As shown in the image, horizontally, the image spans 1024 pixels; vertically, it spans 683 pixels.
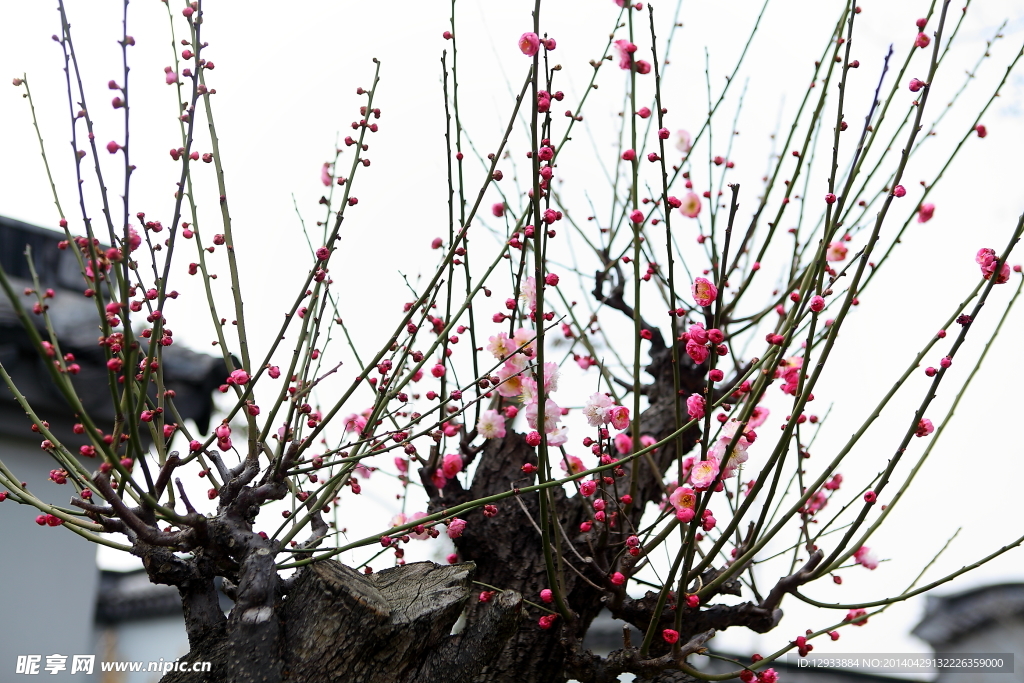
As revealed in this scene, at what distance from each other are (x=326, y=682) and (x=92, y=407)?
9.46ft

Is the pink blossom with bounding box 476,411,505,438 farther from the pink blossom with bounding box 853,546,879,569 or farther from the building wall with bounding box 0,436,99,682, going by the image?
the building wall with bounding box 0,436,99,682

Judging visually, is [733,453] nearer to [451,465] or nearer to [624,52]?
[451,465]

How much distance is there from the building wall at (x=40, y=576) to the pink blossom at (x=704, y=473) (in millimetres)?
3295

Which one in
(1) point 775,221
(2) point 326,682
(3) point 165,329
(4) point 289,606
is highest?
(1) point 775,221

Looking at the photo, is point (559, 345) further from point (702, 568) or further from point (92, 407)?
point (92, 407)

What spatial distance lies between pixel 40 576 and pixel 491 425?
2.81 metres

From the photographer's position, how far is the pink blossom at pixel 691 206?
3123 millimetres

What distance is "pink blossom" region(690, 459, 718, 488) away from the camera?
6.61 ft

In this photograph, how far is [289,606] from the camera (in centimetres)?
184

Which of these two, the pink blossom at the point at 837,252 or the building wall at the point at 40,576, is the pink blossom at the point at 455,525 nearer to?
the pink blossom at the point at 837,252

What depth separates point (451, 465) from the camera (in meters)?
2.57

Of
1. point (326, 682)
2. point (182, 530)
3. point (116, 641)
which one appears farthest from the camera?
point (116, 641)

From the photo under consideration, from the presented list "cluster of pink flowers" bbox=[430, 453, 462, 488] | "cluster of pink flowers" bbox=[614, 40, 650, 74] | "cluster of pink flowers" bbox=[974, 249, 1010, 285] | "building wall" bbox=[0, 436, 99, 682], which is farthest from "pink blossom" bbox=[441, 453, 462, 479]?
"building wall" bbox=[0, 436, 99, 682]

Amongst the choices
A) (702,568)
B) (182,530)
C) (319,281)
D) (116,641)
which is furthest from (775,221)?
(116,641)
